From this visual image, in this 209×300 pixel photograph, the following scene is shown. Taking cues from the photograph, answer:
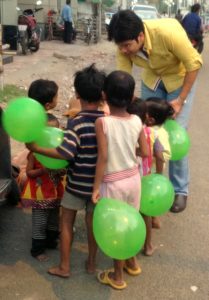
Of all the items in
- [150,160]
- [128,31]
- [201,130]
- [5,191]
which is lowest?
[201,130]

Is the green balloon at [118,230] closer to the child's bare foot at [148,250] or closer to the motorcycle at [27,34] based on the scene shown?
the child's bare foot at [148,250]

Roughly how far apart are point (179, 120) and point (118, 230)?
6.12 ft

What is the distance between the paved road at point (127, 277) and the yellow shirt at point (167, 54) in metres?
1.23

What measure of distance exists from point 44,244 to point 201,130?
15.2 ft

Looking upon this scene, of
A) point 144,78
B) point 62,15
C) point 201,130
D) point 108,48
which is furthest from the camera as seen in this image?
point 108,48

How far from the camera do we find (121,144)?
277cm

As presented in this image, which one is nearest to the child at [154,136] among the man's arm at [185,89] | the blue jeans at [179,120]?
the man's arm at [185,89]

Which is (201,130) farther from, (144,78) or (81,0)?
(81,0)

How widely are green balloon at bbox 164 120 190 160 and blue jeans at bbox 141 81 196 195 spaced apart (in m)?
0.50

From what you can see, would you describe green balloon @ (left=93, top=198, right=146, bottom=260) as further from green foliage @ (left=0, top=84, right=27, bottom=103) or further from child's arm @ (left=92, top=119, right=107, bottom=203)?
green foliage @ (left=0, top=84, right=27, bottom=103)

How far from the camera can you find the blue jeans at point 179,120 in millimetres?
4068

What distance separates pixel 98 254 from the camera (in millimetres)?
3424

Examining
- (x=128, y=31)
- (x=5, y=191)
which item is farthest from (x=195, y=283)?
(x=128, y=31)

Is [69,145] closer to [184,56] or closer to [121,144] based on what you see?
[121,144]
